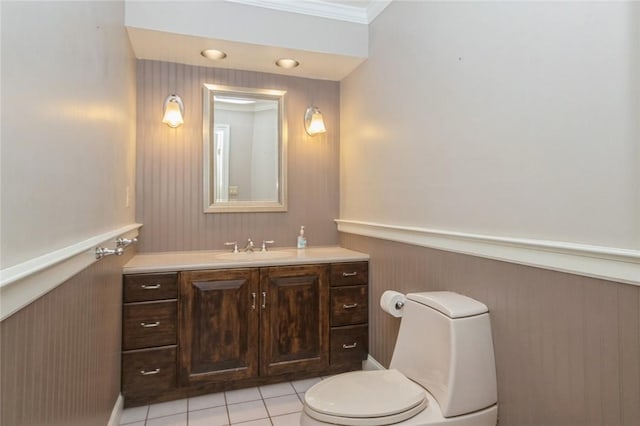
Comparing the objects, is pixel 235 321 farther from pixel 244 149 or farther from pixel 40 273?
pixel 40 273

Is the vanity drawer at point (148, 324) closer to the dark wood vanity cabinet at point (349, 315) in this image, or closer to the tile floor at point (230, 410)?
the tile floor at point (230, 410)

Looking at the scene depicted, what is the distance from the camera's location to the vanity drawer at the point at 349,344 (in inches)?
95.5

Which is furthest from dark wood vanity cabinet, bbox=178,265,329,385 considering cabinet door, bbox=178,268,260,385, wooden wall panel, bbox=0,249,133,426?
wooden wall panel, bbox=0,249,133,426

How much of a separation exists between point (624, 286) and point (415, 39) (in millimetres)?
1534

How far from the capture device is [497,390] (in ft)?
4.76

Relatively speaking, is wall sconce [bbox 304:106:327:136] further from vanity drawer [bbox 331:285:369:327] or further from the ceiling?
vanity drawer [bbox 331:285:369:327]

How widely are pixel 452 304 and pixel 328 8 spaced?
2.03 m

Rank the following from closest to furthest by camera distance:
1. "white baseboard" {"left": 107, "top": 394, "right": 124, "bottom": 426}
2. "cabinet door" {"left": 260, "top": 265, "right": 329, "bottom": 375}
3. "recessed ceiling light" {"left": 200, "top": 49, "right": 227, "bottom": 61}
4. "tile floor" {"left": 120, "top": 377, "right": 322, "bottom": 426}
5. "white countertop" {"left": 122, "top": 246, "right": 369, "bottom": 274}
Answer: "white baseboard" {"left": 107, "top": 394, "right": 124, "bottom": 426}, "tile floor" {"left": 120, "top": 377, "right": 322, "bottom": 426}, "white countertop" {"left": 122, "top": 246, "right": 369, "bottom": 274}, "cabinet door" {"left": 260, "top": 265, "right": 329, "bottom": 375}, "recessed ceiling light" {"left": 200, "top": 49, "right": 227, "bottom": 61}

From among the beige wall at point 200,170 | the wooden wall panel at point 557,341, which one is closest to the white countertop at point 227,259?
the beige wall at point 200,170

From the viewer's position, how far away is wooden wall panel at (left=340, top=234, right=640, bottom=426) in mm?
1029

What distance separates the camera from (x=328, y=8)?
2.43 meters

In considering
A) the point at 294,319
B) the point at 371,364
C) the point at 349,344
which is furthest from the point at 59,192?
the point at 371,364

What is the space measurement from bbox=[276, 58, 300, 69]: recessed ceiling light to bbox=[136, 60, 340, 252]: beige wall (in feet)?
0.62

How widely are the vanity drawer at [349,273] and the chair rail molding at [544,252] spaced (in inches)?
21.9
